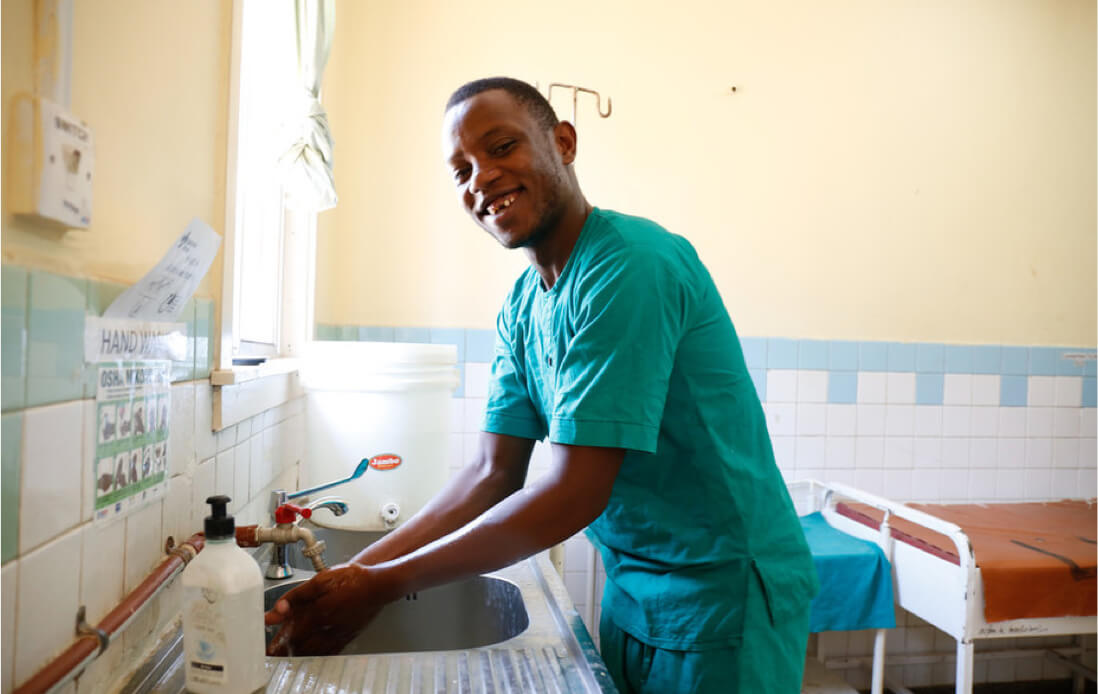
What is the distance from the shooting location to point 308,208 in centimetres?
200

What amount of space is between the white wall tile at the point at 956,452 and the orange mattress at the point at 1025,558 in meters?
0.32

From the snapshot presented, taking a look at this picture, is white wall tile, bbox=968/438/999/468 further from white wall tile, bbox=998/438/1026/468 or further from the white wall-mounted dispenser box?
the white wall-mounted dispenser box

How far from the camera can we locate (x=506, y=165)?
1.04 meters

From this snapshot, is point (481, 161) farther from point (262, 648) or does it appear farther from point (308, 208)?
point (308, 208)

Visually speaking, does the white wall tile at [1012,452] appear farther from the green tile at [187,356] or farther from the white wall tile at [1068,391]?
the green tile at [187,356]

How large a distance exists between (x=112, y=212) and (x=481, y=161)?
48 centimetres

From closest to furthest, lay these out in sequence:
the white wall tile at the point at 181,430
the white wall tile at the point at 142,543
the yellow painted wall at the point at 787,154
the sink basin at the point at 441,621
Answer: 1. the white wall tile at the point at 142,543
2. the white wall tile at the point at 181,430
3. the sink basin at the point at 441,621
4. the yellow painted wall at the point at 787,154

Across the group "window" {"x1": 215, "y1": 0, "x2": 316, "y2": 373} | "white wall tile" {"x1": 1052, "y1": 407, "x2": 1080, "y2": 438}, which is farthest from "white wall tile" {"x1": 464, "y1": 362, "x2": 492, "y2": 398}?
"white wall tile" {"x1": 1052, "y1": 407, "x2": 1080, "y2": 438}

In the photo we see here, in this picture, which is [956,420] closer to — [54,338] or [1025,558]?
[1025,558]

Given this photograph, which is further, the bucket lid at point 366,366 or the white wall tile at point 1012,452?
the white wall tile at point 1012,452

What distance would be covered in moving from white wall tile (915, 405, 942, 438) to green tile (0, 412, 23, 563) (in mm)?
3015

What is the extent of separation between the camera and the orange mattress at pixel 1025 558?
85.4 inches

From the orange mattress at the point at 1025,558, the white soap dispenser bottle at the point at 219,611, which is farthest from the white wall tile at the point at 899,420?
the white soap dispenser bottle at the point at 219,611

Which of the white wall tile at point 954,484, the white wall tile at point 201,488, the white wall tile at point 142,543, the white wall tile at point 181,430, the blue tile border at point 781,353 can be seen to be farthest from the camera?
the white wall tile at point 954,484
